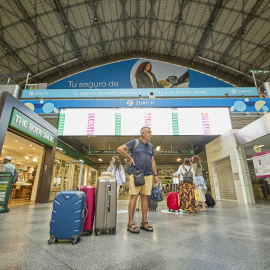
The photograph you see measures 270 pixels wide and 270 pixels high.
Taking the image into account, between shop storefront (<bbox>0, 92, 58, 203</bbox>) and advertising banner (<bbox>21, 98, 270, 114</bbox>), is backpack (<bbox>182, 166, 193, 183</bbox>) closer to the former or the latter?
advertising banner (<bbox>21, 98, 270, 114</bbox>)

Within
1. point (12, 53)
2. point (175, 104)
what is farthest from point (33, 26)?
point (175, 104)

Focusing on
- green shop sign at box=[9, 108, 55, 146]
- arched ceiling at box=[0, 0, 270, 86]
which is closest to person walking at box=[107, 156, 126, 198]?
green shop sign at box=[9, 108, 55, 146]

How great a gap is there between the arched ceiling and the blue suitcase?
1681 centimetres

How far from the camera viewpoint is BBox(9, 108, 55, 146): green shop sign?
18.5 feet

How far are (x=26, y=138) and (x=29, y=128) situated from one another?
0.58 meters

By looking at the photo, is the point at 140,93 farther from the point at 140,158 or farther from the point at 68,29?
the point at 68,29

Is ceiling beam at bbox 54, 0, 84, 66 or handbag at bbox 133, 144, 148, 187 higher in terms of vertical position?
ceiling beam at bbox 54, 0, 84, 66

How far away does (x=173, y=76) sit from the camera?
64.1 ft

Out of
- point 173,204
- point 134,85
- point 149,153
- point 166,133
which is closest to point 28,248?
point 149,153

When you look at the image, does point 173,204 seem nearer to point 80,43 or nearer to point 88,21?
point 88,21

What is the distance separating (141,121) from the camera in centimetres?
867

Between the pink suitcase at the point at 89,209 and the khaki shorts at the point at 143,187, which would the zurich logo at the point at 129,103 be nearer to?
the khaki shorts at the point at 143,187

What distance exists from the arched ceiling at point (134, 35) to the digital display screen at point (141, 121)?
1089 cm

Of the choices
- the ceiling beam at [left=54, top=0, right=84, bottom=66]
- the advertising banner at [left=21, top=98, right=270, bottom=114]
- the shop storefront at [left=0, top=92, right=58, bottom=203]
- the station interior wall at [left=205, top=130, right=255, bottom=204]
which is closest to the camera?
the shop storefront at [left=0, top=92, right=58, bottom=203]
